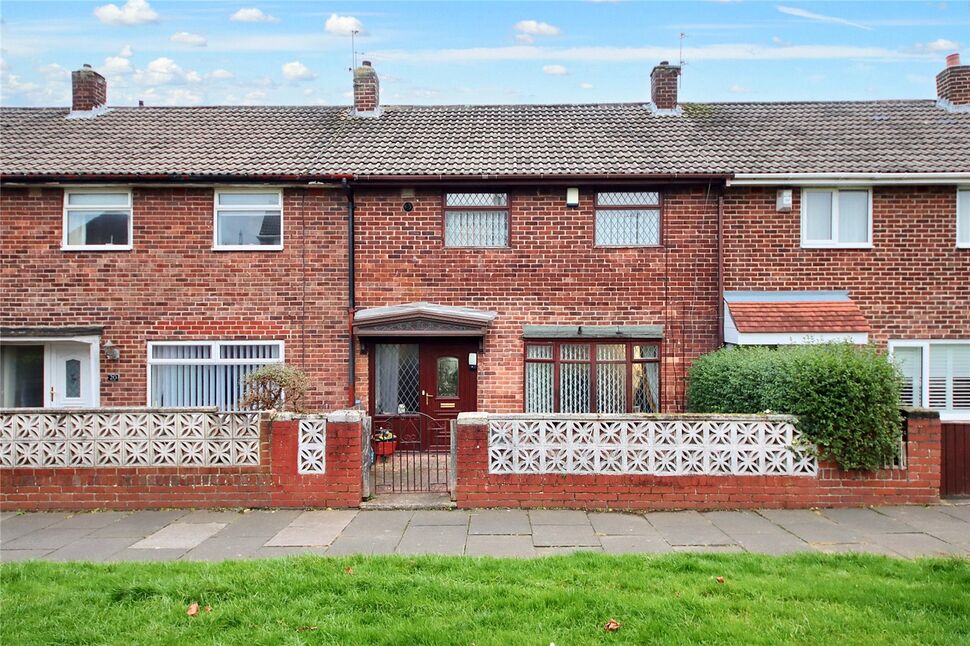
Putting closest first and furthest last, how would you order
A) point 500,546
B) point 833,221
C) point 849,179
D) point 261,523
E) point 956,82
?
1. point 500,546
2. point 261,523
3. point 849,179
4. point 833,221
5. point 956,82

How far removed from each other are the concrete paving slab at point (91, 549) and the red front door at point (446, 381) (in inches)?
233

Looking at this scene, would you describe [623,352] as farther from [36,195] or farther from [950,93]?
[36,195]

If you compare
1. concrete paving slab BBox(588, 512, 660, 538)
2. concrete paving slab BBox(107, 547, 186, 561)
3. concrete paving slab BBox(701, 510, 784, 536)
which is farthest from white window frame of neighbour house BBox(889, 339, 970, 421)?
concrete paving slab BBox(107, 547, 186, 561)

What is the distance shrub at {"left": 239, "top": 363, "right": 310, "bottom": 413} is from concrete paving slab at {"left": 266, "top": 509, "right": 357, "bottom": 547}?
5.98 feet

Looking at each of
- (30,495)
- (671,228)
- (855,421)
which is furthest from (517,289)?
(30,495)

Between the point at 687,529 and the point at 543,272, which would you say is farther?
the point at 543,272

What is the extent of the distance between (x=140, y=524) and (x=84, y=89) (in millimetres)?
11522

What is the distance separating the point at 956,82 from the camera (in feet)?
49.0

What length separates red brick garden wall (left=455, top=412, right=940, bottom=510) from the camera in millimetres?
8570

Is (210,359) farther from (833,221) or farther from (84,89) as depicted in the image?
(833,221)

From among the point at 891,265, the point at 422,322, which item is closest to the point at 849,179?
the point at 891,265

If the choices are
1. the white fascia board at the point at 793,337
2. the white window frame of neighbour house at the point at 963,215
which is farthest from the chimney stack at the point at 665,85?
the white fascia board at the point at 793,337

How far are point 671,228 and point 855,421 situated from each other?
5.09m

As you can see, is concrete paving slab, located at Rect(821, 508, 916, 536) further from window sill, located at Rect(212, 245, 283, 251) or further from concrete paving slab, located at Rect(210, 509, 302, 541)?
window sill, located at Rect(212, 245, 283, 251)
